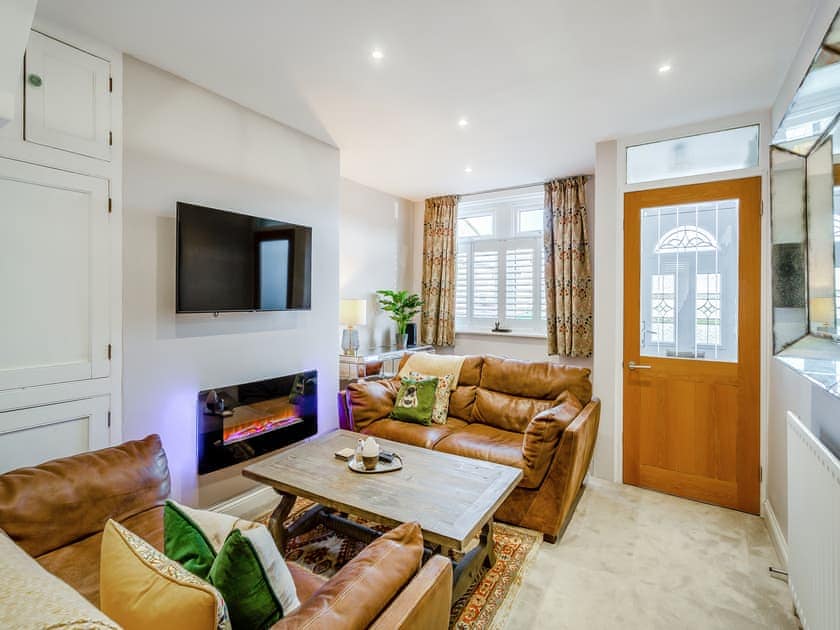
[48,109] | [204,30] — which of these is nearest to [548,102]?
[204,30]

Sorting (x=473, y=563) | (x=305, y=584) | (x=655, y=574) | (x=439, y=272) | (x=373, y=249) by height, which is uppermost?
(x=373, y=249)

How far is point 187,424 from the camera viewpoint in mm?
2557

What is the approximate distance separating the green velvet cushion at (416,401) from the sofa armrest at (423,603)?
207 cm

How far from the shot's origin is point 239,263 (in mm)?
2727

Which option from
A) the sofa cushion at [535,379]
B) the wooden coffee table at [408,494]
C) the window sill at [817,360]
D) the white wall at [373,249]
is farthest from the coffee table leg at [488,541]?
the white wall at [373,249]

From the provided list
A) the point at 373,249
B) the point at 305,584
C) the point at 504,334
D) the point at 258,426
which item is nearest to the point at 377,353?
the point at 373,249

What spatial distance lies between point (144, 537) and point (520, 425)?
8.10 ft

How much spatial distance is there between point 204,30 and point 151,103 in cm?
61

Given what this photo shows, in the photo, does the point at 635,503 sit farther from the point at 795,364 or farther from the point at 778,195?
the point at 778,195

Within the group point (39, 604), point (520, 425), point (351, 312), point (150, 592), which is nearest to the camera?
point (39, 604)

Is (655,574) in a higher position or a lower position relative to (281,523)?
lower

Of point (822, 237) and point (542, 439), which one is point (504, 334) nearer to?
point (542, 439)

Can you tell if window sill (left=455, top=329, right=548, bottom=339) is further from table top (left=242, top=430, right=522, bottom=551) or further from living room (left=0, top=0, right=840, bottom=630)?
table top (left=242, top=430, right=522, bottom=551)

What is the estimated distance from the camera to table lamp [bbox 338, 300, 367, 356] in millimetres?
4188
